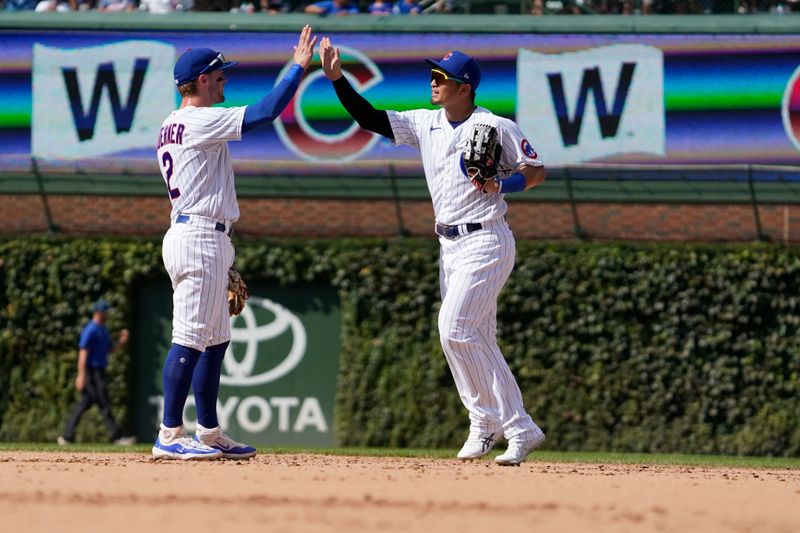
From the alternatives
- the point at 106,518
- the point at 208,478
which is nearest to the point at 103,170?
the point at 208,478

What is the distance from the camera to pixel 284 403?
14766 mm

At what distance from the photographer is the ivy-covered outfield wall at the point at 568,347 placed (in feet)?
45.9

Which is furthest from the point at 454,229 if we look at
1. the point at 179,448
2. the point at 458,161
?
the point at 179,448

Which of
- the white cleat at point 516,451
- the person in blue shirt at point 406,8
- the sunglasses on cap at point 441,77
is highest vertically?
the person in blue shirt at point 406,8

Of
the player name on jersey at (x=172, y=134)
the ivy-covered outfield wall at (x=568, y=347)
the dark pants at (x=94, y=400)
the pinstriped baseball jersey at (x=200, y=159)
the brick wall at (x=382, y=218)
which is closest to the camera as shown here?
the pinstriped baseball jersey at (x=200, y=159)

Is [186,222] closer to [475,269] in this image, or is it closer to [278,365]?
[475,269]

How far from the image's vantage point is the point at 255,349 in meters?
14.8

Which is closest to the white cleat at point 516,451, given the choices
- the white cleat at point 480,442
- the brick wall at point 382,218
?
the white cleat at point 480,442

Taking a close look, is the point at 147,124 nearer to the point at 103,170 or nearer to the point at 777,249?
the point at 103,170

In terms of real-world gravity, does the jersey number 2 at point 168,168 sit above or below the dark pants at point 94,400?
above

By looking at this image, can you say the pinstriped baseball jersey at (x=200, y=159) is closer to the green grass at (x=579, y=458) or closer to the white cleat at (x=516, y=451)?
the white cleat at (x=516, y=451)

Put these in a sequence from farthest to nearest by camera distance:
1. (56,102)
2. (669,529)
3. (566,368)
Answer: (56,102) → (566,368) → (669,529)

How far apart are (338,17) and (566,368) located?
17.5ft

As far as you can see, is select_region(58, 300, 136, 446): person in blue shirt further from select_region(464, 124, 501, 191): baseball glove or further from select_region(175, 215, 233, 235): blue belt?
select_region(464, 124, 501, 191): baseball glove
